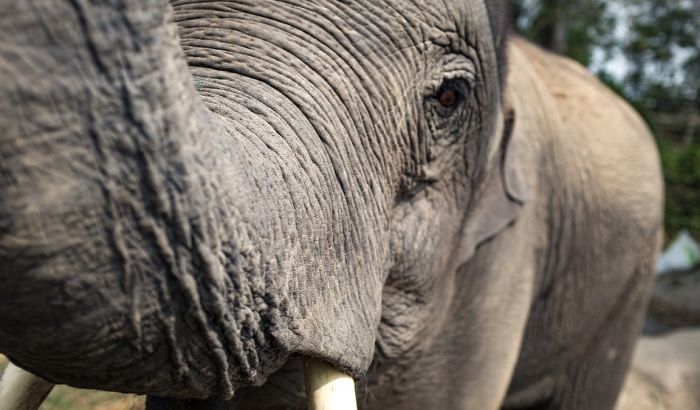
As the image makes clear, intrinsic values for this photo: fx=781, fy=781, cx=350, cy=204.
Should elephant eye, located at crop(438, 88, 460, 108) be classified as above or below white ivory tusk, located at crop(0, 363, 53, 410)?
above

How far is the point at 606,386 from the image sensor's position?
13.7ft

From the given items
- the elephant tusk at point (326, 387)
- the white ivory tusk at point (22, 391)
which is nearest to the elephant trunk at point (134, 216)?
the elephant tusk at point (326, 387)

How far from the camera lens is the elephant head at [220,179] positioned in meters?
0.87

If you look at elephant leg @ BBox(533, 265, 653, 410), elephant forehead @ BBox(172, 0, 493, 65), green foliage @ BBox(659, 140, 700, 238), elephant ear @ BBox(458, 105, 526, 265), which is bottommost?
green foliage @ BBox(659, 140, 700, 238)

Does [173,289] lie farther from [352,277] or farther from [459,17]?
[459,17]

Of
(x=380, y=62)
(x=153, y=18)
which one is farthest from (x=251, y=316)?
(x=380, y=62)

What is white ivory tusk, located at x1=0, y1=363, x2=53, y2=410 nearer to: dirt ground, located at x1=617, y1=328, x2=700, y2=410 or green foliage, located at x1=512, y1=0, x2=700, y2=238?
Result: dirt ground, located at x1=617, y1=328, x2=700, y2=410

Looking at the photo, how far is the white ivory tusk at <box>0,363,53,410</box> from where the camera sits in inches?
62.3

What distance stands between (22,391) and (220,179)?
0.84 metres

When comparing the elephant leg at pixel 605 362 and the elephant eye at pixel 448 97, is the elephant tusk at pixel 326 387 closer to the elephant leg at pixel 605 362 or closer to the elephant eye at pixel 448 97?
the elephant eye at pixel 448 97

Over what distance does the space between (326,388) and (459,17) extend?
39.2 inches

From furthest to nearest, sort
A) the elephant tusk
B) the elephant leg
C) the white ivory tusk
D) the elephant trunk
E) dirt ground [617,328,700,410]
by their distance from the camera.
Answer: dirt ground [617,328,700,410] < the elephant leg < the white ivory tusk < the elephant tusk < the elephant trunk

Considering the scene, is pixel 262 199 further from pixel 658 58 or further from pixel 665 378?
pixel 658 58

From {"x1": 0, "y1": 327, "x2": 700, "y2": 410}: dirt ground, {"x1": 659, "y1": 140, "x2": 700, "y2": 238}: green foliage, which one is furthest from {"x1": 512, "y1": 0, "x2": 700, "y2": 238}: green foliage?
{"x1": 0, "y1": 327, "x2": 700, "y2": 410}: dirt ground
